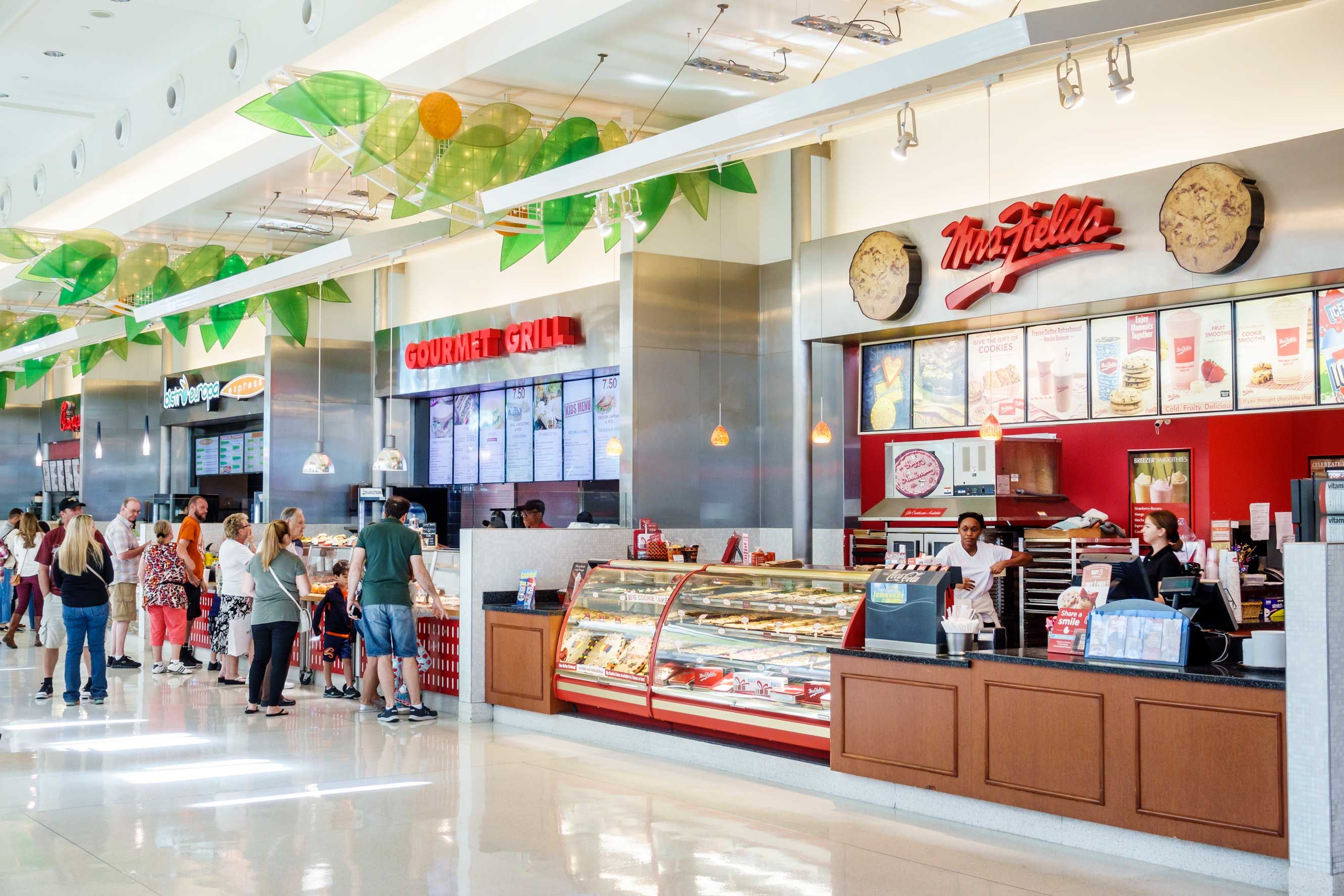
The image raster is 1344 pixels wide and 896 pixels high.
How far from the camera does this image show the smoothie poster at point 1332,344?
285 inches

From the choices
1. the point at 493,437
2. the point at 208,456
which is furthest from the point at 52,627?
the point at 208,456

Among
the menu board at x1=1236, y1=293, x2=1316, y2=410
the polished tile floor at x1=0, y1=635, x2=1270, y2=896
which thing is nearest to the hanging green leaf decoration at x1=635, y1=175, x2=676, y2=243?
the polished tile floor at x1=0, y1=635, x2=1270, y2=896

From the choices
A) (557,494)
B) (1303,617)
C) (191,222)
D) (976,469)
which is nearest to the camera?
(1303,617)

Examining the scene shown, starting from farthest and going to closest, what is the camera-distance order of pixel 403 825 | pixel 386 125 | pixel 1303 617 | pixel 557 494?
pixel 557 494, pixel 386 125, pixel 403 825, pixel 1303 617

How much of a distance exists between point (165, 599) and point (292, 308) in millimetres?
4808

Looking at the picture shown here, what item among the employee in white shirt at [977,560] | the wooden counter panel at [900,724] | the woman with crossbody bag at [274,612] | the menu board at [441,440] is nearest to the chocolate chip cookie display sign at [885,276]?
the employee in white shirt at [977,560]

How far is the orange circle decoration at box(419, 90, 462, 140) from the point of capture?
24.7 ft

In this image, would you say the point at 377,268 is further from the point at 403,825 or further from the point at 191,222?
the point at 403,825

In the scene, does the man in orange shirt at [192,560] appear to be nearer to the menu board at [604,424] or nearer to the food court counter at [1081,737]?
the menu board at [604,424]

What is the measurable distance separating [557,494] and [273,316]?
4448mm

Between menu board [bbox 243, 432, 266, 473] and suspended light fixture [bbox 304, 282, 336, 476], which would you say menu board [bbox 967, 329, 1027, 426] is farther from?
menu board [bbox 243, 432, 266, 473]

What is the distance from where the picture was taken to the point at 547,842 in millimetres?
5332

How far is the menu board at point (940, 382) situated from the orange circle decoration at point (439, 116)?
4283 millimetres

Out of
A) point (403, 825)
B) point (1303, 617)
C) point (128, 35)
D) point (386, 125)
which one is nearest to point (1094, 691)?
point (1303, 617)
